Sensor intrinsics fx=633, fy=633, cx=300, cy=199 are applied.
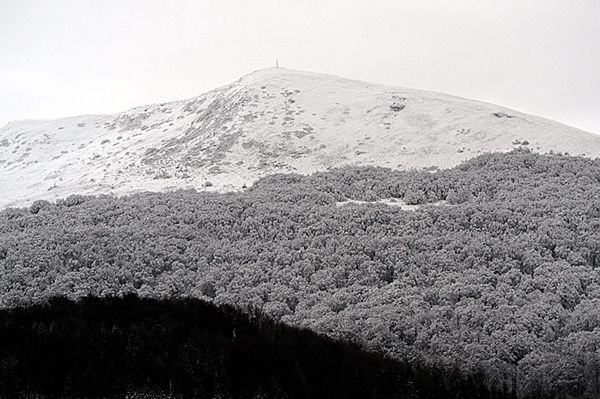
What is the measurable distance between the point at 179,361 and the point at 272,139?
2930cm

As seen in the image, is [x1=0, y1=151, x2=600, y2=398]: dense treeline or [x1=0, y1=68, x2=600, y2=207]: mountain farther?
[x1=0, y1=68, x2=600, y2=207]: mountain

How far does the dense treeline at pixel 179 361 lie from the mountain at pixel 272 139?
1961 cm

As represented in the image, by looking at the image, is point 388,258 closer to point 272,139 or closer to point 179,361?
point 179,361

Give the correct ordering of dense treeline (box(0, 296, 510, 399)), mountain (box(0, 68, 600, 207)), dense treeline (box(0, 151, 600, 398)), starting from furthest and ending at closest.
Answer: mountain (box(0, 68, 600, 207)) < dense treeline (box(0, 151, 600, 398)) < dense treeline (box(0, 296, 510, 399))

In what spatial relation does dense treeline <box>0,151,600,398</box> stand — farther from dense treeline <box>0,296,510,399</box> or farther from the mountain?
dense treeline <box>0,296,510,399</box>

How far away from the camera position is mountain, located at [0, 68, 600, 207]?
33969mm

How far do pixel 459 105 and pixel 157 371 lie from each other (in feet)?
114

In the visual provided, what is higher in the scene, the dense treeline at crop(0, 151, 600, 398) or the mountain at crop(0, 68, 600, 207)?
the mountain at crop(0, 68, 600, 207)

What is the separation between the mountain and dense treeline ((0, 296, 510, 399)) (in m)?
19.6

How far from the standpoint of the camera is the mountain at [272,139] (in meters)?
34.0

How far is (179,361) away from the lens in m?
10.1

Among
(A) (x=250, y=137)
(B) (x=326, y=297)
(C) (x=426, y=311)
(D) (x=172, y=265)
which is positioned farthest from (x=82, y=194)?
(C) (x=426, y=311)

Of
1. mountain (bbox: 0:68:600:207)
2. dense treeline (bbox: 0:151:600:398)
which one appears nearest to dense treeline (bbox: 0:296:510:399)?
dense treeline (bbox: 0:151:600:398)

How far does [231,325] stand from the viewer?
1329cm
